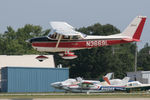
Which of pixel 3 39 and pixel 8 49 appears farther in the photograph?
pixel 3 39

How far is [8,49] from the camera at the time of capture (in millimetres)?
87000

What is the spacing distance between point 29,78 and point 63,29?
2348cm

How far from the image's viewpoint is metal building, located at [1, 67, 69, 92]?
5359 centimetres

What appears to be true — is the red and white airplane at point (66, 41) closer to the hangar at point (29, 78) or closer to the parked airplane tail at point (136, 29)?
the parked airplane tail at point (136, 29)

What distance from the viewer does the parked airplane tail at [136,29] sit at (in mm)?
34062

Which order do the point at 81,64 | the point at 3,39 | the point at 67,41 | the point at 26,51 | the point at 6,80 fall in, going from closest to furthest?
the point at 67,41 → the point at 6,80 → the point at 81,64 → the point at 26,51 → the point at 3,39

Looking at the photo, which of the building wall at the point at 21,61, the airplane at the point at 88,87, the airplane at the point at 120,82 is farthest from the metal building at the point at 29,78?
the airplane at the point at 120,82

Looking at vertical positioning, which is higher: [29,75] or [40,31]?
[40,31]

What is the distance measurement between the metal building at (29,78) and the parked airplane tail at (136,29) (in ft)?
74.2

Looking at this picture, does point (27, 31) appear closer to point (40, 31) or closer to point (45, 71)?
point (40, 31)

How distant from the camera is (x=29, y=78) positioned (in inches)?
2151

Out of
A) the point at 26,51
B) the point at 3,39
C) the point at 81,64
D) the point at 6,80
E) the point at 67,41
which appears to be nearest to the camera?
the point at 67,41

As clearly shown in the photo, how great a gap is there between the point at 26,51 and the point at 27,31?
11884 millimetres

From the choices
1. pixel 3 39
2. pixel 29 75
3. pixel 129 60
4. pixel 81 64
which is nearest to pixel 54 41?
pixel 29 75
